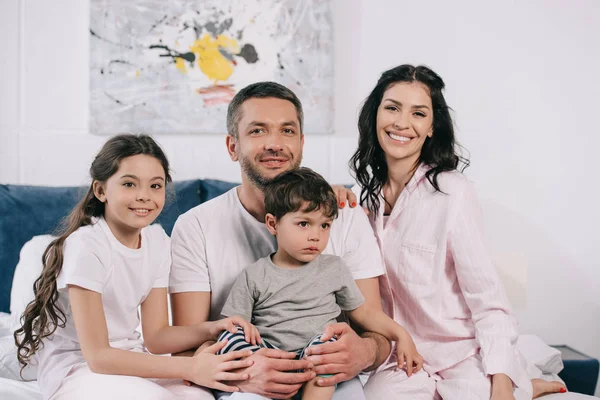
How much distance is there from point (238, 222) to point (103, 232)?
16.0 inches

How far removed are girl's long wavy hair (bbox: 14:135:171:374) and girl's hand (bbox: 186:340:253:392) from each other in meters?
0.41

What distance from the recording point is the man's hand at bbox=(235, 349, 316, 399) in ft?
4.88

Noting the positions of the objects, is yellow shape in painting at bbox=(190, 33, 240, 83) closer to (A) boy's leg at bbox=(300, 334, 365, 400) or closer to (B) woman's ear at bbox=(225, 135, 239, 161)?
(B) woman's ear at bbox=(225, 135, 239, 161)

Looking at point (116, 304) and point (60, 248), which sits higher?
point (60, 248)

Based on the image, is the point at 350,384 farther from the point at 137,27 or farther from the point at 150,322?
the point at 137,27

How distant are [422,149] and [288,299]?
770 mm

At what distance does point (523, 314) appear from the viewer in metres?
3.24

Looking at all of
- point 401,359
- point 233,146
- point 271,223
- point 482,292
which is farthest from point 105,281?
point 482,292

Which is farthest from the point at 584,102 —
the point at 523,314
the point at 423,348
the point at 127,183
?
the point at 127,183

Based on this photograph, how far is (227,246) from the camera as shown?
1854 mm

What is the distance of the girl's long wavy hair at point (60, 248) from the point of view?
162 centimetres

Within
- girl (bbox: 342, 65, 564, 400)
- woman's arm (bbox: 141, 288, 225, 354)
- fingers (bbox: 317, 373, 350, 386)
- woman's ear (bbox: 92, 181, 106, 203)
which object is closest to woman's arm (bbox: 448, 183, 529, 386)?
girl (bbox: 342, 65, 564, 400)

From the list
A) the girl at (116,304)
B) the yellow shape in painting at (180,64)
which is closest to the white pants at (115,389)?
the girl at (116,304)

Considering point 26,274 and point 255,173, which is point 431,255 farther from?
point 26,274
